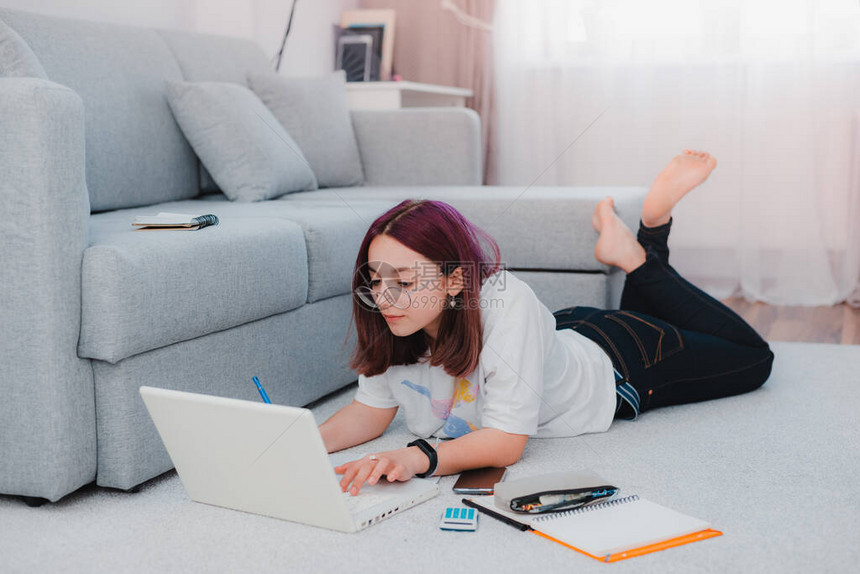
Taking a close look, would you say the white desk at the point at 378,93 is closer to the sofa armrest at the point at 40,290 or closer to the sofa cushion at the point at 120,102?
the sofa cushion at the point at 120,102

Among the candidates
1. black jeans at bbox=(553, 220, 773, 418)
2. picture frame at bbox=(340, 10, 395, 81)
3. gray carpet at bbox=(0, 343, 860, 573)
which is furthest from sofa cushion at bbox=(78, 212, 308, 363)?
picture frame at bbox=(340, 10, 395, 81)

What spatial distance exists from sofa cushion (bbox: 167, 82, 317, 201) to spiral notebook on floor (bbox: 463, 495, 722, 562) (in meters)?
1.39

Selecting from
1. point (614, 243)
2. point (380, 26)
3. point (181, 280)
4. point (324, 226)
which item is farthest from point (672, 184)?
point (380, 26)

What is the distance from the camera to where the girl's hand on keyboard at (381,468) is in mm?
1378

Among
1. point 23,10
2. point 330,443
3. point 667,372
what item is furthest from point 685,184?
point 23,10

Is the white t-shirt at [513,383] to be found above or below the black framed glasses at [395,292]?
below

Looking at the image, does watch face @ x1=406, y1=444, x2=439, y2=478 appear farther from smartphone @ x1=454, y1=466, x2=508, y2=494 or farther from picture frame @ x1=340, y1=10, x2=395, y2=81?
picture frame @ x1=340, y1=10, x2=395, y2=81

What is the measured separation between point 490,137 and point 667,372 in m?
2.26

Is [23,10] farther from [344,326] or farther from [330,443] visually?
[330,443]

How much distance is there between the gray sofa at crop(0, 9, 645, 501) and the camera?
1.40 metres

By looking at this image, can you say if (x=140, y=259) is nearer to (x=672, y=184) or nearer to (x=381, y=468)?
(x=381, y=468)

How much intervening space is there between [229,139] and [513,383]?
1.32 meters

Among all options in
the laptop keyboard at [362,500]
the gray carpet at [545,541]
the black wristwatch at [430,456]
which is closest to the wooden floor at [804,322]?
the gray carpet at [545,541]

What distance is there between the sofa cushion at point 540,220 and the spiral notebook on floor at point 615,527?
110 cm
